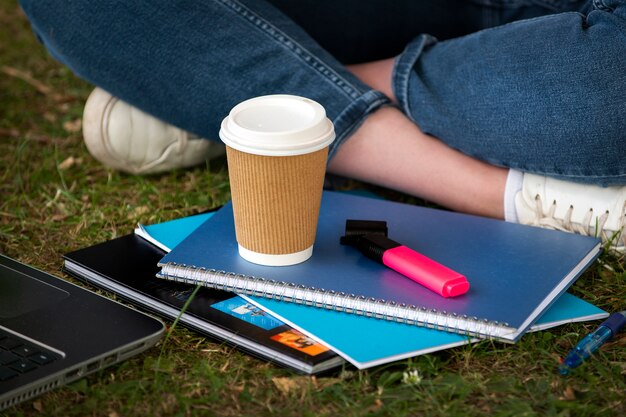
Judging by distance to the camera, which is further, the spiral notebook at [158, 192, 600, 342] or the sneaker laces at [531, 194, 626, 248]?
the sneaker laces at [531, 194, 626, 248]

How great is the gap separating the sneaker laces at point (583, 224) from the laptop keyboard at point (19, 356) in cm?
78

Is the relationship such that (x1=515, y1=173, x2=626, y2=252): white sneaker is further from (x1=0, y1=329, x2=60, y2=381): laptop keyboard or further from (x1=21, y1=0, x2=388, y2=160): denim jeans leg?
(x1=0, y1=329, x2=60, y2=381): laptop keyboard

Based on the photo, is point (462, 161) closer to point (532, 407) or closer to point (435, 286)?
point (435, 286)

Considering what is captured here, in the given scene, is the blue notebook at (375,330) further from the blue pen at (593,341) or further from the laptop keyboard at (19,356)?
the laptop keyboard at (19,356)

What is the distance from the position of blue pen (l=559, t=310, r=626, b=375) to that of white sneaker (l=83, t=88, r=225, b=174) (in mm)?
801

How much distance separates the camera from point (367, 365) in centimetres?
95

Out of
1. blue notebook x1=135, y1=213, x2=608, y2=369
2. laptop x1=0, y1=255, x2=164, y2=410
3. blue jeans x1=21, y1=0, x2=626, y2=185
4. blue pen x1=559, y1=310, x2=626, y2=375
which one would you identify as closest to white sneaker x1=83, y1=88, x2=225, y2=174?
blue jeans x1=21, y1=0, x2=626, y2=185

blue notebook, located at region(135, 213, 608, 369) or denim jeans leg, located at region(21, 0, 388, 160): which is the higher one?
denim jeans leg, located at region(21, 0, 388, 160)

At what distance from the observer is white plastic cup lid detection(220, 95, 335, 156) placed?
98 cm

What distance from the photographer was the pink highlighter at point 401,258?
104cm

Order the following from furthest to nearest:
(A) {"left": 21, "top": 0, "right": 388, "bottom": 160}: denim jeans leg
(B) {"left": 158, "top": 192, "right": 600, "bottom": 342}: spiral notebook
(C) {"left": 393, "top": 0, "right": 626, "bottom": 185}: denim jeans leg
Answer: (A) {"left": 21, "top": 0, "right": 388, "bottom": 160}: denim jeans leg < (C) {"left": 393, "top": 0, "right": 626, "bottom": 185}: denim jeans leg < (B) {"left": 158, "top": 192, "right": 600, "bottom": 342}: spiral notebook

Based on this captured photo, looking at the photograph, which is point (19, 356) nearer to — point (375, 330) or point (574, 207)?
point (375, 330)

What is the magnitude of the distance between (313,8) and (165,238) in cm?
59

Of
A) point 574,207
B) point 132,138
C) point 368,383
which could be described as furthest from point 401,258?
point 132,138
